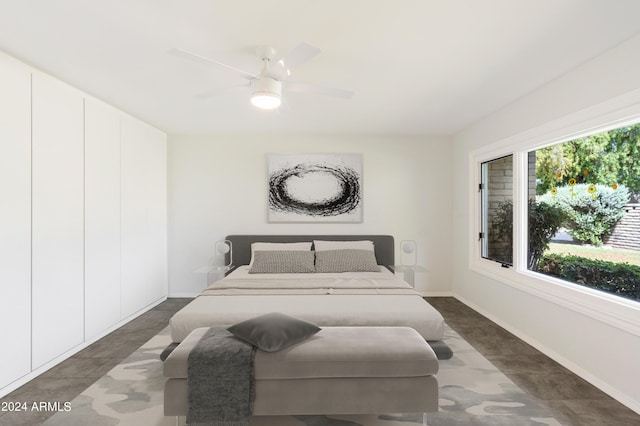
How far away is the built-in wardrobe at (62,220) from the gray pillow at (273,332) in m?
1.81

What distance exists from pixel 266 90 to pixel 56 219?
2.23m

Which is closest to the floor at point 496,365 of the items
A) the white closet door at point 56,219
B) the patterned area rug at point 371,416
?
the patterned area rug at point 371,416

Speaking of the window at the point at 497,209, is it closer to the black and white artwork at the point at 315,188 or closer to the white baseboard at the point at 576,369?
the white baseboard at the point at 576,369

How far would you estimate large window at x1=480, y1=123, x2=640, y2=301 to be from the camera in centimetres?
259

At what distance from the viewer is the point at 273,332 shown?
210cm

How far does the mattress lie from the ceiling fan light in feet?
5.44

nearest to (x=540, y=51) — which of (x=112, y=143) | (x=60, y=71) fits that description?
(x=60, y=71)

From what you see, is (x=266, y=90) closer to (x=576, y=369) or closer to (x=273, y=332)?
(x=273, y=332)

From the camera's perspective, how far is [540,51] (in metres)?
2.53

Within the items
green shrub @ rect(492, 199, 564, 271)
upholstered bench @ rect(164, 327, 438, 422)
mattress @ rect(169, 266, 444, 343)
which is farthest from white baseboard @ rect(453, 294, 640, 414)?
upholstered bench @ rect(164, 327, 438, 422)

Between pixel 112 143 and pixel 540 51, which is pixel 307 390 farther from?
pixel 112 143

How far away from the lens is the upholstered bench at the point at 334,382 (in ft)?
6.50

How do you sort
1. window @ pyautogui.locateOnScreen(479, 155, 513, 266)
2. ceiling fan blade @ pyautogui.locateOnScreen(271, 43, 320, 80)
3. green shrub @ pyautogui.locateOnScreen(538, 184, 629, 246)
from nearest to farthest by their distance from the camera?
ceiling fan blade @ pyautogui.locateOnScreen(271, 43, 320, 80) → green shrub @ pyautogui.locateOnScreen(538, 184, 629, 246) → window @ pyautogui.locateOnScreen(479, 155, 513, 266)

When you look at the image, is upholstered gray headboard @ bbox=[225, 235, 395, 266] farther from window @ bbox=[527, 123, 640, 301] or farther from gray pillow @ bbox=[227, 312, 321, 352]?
gray pillow @ bbox=[227, 312, 321, 352]
